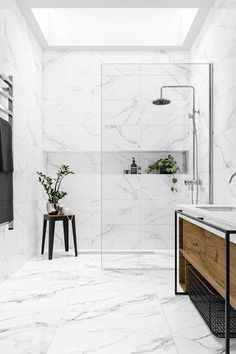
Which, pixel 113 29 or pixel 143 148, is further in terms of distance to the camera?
pixel 113 29

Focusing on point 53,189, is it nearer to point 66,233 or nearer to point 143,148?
point 66,233

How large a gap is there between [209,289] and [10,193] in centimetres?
184

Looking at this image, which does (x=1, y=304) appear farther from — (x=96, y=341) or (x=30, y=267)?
(x=30, y=267)

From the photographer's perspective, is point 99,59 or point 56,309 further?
point 99,59

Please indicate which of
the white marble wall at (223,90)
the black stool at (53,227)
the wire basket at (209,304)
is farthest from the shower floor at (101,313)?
the white marble wall at (223,90)

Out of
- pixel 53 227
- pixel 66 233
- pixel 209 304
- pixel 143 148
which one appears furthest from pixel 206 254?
pixel 66 233

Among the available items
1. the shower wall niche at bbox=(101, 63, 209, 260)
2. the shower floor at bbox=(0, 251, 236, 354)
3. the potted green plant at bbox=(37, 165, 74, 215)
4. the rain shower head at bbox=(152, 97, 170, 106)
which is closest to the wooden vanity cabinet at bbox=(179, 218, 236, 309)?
the shower floor at bbox=(0, 251, 236, 354)

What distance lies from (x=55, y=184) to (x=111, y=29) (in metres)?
2.01

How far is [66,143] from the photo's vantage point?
5.07 meters

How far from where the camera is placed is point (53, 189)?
490 centimetres

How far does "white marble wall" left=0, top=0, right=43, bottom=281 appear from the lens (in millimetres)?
3539

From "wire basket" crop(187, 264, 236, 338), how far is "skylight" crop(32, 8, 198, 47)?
10.3 feet

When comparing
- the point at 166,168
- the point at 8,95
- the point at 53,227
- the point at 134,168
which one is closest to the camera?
A: the point at 8,95

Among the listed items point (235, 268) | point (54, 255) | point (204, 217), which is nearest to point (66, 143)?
point (54, 255)
